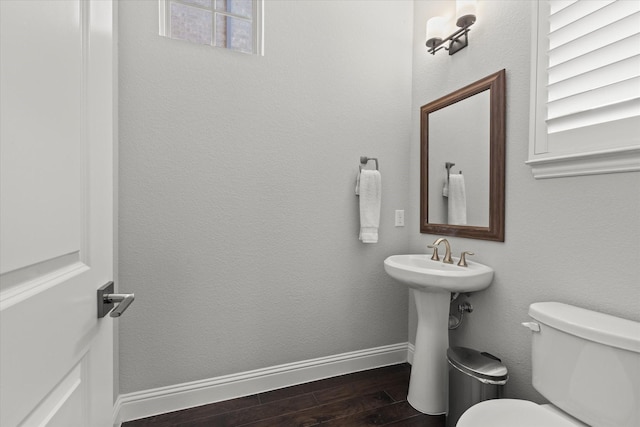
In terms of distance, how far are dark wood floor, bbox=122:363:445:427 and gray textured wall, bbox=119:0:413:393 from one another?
0.17 m

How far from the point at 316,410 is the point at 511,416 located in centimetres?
96

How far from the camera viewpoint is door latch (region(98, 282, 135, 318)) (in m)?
0.59

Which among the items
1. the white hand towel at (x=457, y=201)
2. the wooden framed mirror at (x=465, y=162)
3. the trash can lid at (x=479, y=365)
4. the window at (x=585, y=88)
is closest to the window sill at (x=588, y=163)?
the window at (x=585, y=88)

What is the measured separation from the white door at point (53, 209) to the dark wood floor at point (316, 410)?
1.06 meters

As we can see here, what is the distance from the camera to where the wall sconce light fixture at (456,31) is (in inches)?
62.3

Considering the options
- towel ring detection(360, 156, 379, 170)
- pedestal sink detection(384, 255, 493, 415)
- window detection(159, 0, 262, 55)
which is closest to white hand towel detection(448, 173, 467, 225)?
pedestal sink detection(384, 255, 493, 415)

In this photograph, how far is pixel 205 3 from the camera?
1767mm

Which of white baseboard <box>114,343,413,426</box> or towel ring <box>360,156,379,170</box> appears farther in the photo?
towel ring <box>360,156,379,170</box>

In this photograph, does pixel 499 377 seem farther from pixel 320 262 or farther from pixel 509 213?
pixel 320 262

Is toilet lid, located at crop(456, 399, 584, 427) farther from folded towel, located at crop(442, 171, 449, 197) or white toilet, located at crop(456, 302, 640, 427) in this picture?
folded towel, located at crop(442, 171, 449, 197)

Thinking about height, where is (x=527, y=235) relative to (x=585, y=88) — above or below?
below

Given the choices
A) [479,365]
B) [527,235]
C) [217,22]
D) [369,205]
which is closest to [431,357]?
[479,365]

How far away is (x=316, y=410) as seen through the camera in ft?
5.17

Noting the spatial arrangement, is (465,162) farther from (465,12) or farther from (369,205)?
(465,12)
